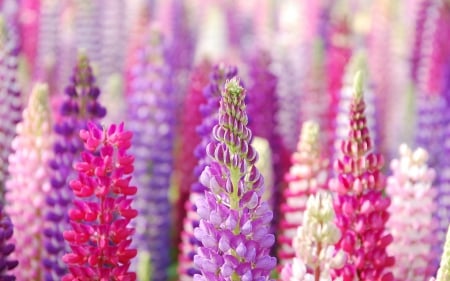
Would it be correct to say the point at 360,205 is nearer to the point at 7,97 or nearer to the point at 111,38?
the point at 7,97

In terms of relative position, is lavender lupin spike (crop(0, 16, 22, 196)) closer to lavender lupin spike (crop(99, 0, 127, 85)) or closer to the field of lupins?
the field of lupins

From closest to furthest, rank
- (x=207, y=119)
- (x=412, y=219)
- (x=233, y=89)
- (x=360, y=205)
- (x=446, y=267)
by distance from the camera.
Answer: (x=233, y=89)
(x=446, y=267)
(x=360, y=205)
(x=412, y=219)
(x=207, y=119)

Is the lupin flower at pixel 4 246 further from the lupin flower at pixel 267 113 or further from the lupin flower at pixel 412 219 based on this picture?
the lupin flower at pixel 267 113

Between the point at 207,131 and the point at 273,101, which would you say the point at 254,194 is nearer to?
the point at 207,131

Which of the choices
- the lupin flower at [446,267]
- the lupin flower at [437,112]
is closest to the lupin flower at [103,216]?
the lupin flower at [446,267]

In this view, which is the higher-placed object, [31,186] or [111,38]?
[111,38]

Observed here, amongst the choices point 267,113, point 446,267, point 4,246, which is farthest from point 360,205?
point 267,113

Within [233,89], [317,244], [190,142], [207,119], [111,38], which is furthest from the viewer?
[111,38]
